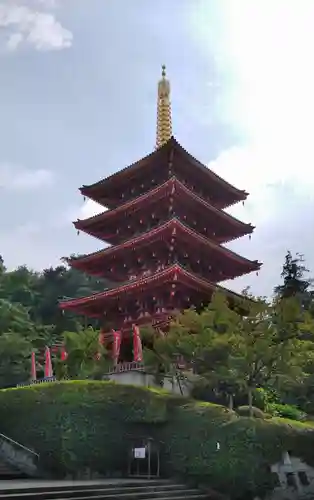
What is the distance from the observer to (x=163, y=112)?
35.8 meters

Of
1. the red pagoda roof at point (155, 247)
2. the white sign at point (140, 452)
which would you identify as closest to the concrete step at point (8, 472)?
the white sign at point (140, 452)

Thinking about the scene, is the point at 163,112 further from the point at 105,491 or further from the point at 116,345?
the point at 105,491

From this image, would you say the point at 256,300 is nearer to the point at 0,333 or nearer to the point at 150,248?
the point at 150,248

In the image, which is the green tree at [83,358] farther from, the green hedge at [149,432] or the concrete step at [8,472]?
the concrete step at [8,472]

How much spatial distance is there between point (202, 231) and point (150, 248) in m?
4.05

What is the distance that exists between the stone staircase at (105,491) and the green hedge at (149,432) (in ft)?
3.01

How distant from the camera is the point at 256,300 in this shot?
68.2ft

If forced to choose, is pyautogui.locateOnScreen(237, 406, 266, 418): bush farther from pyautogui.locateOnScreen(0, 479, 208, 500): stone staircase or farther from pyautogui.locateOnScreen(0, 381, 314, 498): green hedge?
pyautogui.locateOnScreen(0, 479, 208, 500): stone staircase

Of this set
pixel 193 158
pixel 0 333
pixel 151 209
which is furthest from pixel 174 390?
pixel 0 333

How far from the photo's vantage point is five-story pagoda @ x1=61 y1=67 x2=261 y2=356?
26734mm

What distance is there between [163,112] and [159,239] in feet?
38.1

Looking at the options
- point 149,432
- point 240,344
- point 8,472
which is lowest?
point 8,472

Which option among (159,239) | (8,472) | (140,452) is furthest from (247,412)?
(159,239)

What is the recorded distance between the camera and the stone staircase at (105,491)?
1400cm
